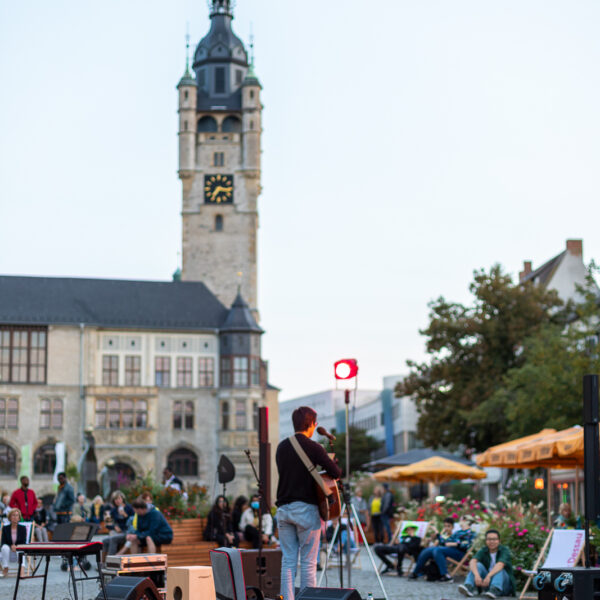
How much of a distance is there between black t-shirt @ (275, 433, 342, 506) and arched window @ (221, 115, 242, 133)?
68.8 metres

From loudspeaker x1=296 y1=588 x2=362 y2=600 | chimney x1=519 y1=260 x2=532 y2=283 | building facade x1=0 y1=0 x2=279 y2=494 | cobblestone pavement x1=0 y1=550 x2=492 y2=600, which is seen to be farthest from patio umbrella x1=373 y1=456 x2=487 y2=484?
chimney x1=519 y1=260 x2=532 y2=283

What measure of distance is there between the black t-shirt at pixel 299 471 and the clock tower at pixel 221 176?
63.9 metres

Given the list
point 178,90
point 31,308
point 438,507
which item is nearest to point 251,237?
point 178,90

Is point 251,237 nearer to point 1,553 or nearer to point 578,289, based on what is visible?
A: point 578,289

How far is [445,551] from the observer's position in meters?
18.8

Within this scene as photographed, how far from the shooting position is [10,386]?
209ft

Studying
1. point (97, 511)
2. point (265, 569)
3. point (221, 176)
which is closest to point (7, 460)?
point (221, 176)

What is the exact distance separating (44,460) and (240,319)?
13390 mm

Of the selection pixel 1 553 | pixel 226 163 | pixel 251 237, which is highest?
pixel 226 163

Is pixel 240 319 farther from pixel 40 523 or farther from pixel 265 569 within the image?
pixel 265 569

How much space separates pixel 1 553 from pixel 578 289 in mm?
21427

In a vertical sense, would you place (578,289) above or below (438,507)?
above

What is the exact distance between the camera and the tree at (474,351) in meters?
41.8

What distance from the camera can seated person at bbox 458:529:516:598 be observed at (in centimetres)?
1535
